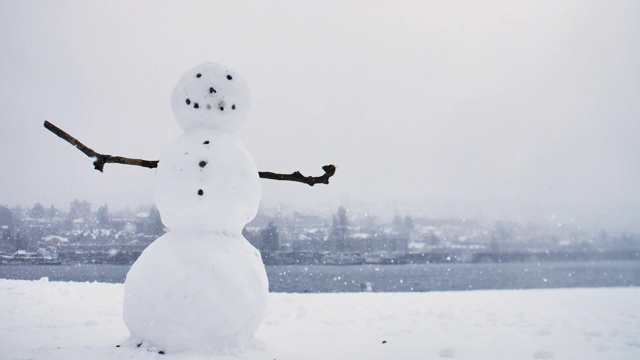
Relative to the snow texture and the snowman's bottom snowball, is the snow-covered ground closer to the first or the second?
the snowman's bottom snowball

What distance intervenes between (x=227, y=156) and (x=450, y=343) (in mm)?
3604

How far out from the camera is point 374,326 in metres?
7.27

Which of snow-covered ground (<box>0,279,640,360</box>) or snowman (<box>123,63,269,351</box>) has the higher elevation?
snowman (<box>123,63,269,351</box>)

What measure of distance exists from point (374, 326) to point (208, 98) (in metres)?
4.28

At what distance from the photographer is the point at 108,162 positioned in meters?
5.41

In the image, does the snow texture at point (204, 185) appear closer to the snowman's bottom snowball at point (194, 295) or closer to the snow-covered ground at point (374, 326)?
the snowman's bottom snowball at point (194, 295)

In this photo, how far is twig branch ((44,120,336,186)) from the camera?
5367mm

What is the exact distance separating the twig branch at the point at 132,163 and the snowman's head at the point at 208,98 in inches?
27.3

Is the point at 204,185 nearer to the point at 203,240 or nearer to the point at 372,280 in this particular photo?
the point at 203,240

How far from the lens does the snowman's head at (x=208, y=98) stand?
5305 mm

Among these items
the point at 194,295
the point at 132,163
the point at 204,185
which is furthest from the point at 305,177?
the point at 132,163

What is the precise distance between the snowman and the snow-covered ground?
295 millimetres

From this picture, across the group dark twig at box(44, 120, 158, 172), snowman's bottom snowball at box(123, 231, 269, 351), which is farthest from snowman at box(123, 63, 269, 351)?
dark twig at box(44, 120, 158, 172)

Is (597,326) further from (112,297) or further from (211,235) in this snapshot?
(112,297)
